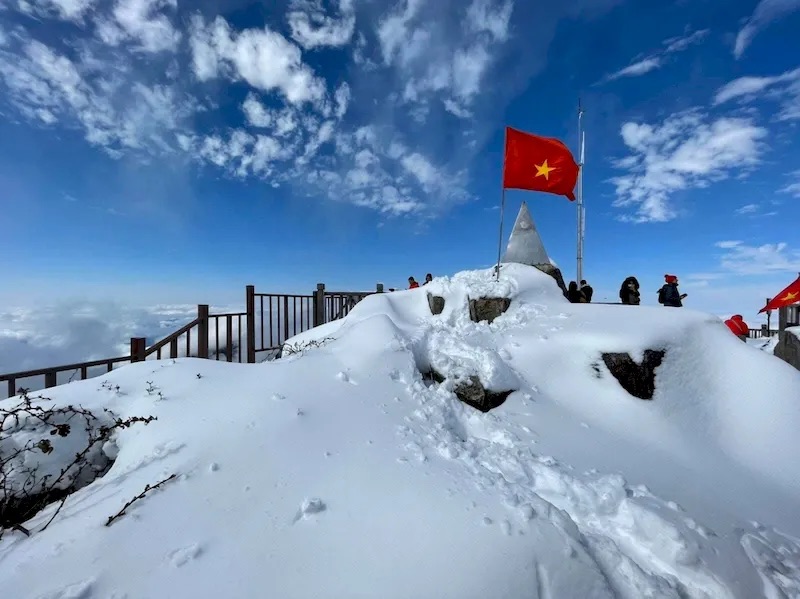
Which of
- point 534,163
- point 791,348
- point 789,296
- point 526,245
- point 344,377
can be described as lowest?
point 791,348

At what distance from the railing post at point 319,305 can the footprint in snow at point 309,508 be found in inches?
283

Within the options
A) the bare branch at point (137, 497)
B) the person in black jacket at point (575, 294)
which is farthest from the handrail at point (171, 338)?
the person in black jacket at point (575, 294)

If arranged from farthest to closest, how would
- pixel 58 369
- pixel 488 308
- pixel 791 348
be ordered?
pixel 791 348 → pixel 488 308 → pixel 58 369

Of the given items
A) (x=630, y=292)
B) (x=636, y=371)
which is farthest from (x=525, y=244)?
(x=636, y=371)

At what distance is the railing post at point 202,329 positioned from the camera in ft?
21.5

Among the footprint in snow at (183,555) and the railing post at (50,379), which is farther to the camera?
the railing post at (50,379)

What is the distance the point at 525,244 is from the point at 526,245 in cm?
4

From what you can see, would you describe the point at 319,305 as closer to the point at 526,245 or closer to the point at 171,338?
the point at 171,338

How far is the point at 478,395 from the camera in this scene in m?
4.52

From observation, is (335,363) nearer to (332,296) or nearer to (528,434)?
(528,434)

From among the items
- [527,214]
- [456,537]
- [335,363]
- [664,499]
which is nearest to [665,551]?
[664,499]

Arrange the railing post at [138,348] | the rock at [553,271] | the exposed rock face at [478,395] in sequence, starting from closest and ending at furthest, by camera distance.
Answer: the exposed rock face at [478,395]
the railing post at [138,348]
the rock at [553,271]

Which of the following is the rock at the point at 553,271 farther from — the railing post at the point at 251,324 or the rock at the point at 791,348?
the railing post at the point at 251,324

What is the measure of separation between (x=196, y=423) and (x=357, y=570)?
205 centimetres
